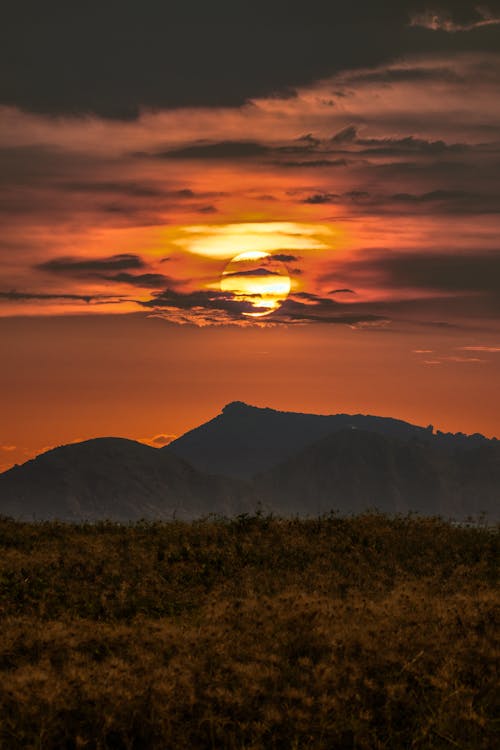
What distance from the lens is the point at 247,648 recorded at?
16.0 m

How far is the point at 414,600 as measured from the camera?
19.1 meters

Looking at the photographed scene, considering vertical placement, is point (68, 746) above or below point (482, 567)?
below

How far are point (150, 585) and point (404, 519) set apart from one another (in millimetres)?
10788

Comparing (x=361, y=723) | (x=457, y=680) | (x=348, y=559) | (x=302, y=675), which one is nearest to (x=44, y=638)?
(x=302, y=675)

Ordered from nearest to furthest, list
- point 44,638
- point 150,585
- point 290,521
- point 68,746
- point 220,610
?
point 68,746 < point 44,638 < point 220,610 < point 150,585 < point 290,521

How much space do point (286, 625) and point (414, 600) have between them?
3.43 metres

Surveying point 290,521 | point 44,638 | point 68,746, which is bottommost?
point 68,746

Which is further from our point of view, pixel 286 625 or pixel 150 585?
pixel 150 585

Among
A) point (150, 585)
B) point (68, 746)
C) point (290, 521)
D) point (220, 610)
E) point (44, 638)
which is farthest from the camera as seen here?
point (290, 521)

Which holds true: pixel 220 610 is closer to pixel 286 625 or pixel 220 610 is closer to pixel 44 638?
pixel 286 625

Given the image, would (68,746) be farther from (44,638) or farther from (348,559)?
(348,559)

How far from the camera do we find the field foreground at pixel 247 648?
44.2 feet

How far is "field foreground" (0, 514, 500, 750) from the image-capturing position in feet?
44.2

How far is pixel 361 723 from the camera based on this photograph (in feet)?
44.6
